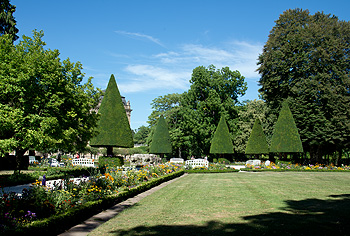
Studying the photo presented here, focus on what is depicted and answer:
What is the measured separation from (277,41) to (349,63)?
774 cm

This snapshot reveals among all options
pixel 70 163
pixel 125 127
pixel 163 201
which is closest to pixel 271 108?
pixel 125 127

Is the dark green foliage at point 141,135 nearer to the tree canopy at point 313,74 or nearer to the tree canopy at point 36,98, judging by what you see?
the tree canopy at point 313,74

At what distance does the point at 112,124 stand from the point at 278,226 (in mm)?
20386

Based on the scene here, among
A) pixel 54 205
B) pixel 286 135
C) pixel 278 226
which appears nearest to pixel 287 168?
pixel 286 135

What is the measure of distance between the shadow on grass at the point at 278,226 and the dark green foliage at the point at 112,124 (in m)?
19.0

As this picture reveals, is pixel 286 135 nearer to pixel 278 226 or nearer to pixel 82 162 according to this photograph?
pixel 82 162

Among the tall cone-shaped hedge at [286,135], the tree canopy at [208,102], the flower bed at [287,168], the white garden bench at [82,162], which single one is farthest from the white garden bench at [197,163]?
the tree canopy at [208,102]

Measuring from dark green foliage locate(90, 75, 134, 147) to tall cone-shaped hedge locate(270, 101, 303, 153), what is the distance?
15.5 metres

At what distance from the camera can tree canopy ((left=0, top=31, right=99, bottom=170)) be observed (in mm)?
14358

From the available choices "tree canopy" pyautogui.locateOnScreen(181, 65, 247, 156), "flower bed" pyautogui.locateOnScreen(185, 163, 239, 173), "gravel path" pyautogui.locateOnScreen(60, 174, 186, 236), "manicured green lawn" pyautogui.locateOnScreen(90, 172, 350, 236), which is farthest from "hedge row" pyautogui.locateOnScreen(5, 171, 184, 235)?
"tree canopy" pyautogui.locateOnScreen(181, 65, 247, 156)

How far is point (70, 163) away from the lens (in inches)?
1104

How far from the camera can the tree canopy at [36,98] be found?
14358 mm

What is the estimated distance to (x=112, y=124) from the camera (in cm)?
2491

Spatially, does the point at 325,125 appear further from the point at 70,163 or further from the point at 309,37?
the point at 70,163
